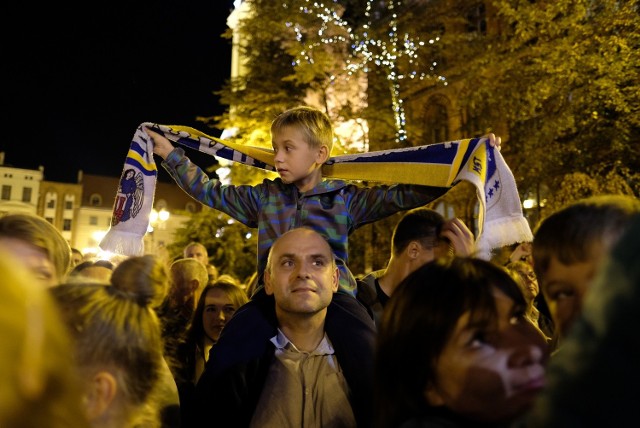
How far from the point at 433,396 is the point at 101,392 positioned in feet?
3.25

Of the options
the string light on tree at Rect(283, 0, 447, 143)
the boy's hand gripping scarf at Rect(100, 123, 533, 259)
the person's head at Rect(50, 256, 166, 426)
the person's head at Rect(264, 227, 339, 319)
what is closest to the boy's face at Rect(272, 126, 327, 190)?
the boy's hand gripping scarf at Rect(100, 123, 533, 259)

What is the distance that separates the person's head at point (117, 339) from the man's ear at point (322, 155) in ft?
5.76

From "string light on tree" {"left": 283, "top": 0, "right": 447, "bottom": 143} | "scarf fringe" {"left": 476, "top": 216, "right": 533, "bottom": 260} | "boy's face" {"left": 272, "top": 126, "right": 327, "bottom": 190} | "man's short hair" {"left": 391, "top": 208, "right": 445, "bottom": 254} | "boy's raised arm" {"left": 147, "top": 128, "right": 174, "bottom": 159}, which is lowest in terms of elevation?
"scarf fringe" {"left": 476, "top": 216, "right": 533, "bottom": 260}

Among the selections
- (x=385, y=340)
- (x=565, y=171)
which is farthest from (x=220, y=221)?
(x=385, y=340)

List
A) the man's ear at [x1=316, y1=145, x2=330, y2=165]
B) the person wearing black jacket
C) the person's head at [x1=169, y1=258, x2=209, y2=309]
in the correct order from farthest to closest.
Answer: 1. the person's head at [x1=169, y1=258, x2=209, y2=309]
2. the man's ear at [x1=316, y1=145, x2=330, y2=165]
3. the person wearing black jacket

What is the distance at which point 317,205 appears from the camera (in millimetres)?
3377

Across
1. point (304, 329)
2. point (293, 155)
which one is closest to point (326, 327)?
point (304, 329)

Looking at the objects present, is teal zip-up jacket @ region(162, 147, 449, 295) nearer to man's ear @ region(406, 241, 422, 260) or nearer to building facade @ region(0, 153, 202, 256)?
man's ear @ region(406, 241, 422, 260)

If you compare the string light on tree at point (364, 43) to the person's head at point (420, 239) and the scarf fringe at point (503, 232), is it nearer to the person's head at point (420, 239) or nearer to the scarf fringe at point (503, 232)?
the person's head at point (420, 239)

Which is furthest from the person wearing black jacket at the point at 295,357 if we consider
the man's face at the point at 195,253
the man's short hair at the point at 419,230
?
the man's face at the point at 195,253

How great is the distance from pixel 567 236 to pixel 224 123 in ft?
45.4

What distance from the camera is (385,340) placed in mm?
1667

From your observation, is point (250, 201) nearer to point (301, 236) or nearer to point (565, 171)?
point (301, 236)

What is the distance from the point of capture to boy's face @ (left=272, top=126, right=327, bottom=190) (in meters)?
3.39
